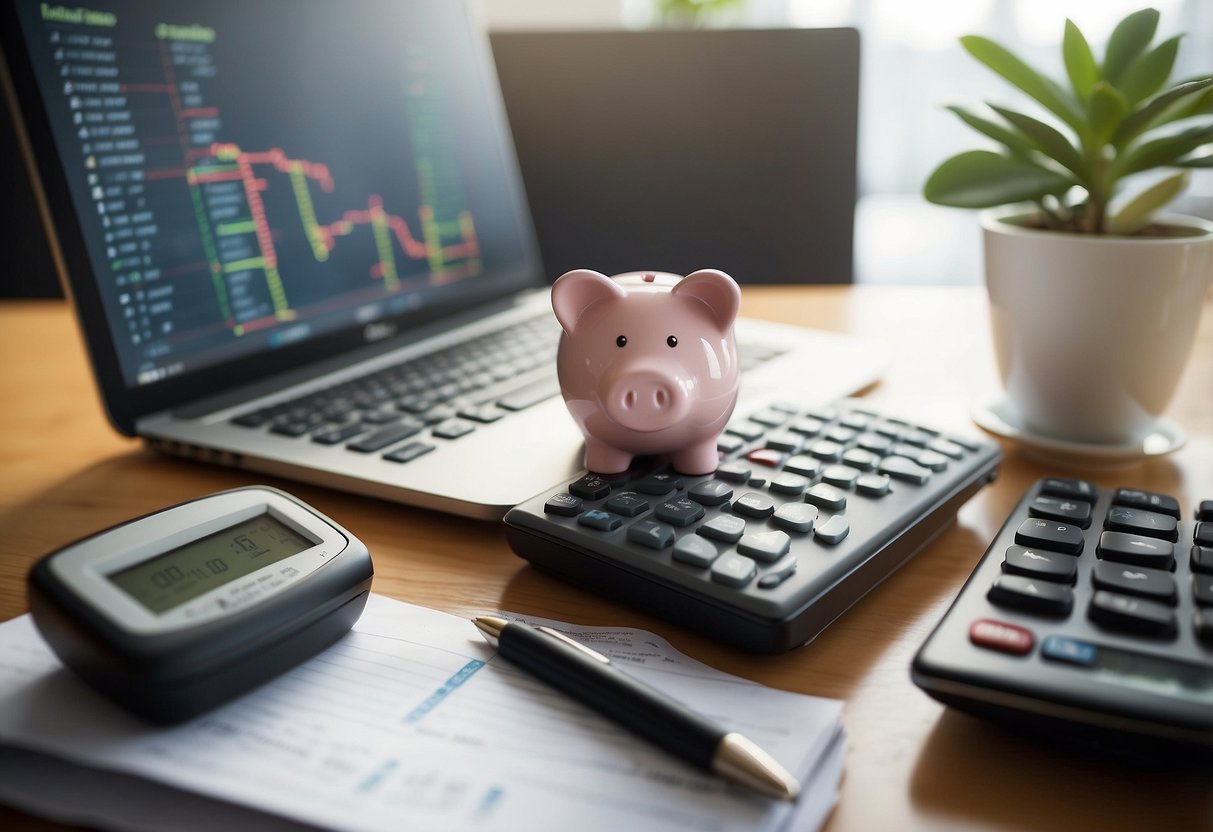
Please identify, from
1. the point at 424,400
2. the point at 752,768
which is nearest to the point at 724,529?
the point at 752,768

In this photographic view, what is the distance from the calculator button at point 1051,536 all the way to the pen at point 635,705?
0.59 ft

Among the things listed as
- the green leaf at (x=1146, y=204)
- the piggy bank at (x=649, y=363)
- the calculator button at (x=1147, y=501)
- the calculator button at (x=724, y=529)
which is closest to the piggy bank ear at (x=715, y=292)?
the piggy bank at (x=649, y=363)

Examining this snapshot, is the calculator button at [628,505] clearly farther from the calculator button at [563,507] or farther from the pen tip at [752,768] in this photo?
the pen tip at [752,768]

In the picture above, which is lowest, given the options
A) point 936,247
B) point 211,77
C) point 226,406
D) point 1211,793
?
point 936,247

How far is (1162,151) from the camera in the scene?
0.55 m

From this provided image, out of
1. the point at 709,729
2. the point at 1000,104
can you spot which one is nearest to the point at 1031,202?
the point at 1000,104

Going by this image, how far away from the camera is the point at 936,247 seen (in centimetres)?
320

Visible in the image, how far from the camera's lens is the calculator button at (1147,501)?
1.44 feet

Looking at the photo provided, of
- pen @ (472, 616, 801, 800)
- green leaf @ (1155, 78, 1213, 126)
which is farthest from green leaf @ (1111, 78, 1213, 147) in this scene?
pen @ (472, 616, 801, 800)

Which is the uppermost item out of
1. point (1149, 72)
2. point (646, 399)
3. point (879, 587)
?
point (1149, 72)

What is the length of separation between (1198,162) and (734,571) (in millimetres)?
405

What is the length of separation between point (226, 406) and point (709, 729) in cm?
43

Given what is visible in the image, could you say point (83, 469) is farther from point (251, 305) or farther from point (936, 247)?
point (936, 247)

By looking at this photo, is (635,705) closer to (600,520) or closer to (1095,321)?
(600,520)
